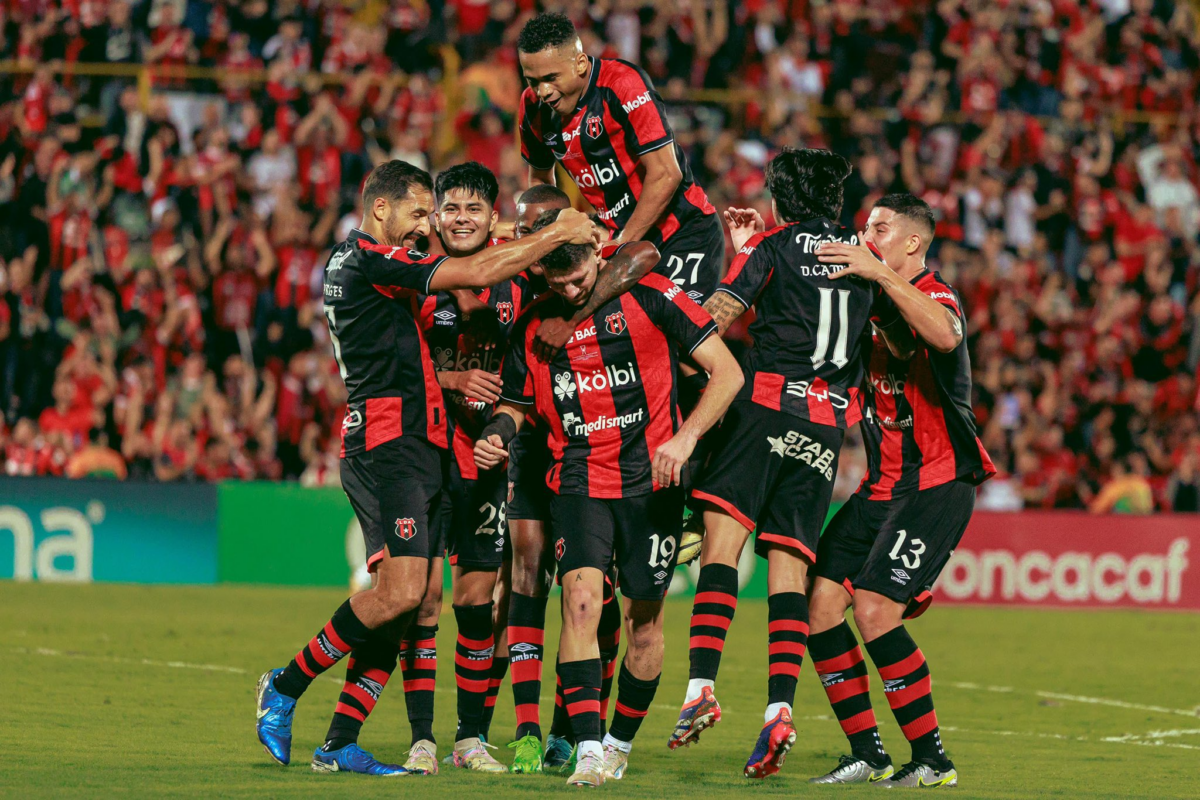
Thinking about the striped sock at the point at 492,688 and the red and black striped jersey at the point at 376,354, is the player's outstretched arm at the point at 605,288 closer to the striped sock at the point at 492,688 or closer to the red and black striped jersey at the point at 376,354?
the red and black striped jersey at the point at 376,354

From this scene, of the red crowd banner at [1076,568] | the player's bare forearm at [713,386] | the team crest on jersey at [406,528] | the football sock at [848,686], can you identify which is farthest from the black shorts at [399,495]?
the red crowd banner at [1076,568]

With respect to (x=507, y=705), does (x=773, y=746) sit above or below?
above

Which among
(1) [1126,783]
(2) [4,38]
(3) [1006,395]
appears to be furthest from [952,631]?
(2) [4,38]

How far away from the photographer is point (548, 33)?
7.58 m

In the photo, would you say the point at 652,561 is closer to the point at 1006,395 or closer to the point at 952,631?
the point at 952,631

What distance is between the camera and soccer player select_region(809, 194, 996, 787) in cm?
720

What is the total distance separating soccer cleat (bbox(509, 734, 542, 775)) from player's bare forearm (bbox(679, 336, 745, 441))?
60.8 inches

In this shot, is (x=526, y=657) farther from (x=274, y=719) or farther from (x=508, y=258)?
(x=508, y=258)

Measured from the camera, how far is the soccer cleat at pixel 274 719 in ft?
23.0

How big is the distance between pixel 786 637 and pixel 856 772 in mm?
695

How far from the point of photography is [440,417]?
7348 millimetres

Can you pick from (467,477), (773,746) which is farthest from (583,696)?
(467,477)

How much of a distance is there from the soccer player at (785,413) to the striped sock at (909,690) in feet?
1.21

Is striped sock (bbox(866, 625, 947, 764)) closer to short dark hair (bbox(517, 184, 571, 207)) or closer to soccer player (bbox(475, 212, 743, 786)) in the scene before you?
soccer player (bbox(475, 212, 743, 786))
